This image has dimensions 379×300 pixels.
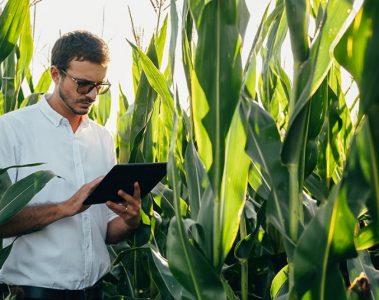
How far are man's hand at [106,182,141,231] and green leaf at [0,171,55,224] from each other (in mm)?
192

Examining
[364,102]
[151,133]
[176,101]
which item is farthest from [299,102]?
[151,133]

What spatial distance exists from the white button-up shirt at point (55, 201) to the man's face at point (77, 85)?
0.25 ft

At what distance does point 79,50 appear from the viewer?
2.16 m

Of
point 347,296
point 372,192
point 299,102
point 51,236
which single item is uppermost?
point 299,102

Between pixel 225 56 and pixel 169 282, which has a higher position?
pixel 225 56

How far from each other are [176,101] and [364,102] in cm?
47

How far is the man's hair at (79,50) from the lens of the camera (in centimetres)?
215

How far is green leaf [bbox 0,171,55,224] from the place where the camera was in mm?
1896

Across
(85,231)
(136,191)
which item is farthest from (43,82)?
(136,191)

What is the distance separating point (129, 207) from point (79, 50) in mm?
455

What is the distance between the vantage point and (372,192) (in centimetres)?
113

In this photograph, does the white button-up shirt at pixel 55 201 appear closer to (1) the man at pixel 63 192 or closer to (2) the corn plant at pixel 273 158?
(1) the man at pixel 63 192

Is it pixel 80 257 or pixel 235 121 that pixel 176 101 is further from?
pixel 80 257

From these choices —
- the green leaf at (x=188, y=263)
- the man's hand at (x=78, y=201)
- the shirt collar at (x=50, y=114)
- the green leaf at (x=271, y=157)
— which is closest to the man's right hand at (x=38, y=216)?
the man's hand at (x=78, y=201)
